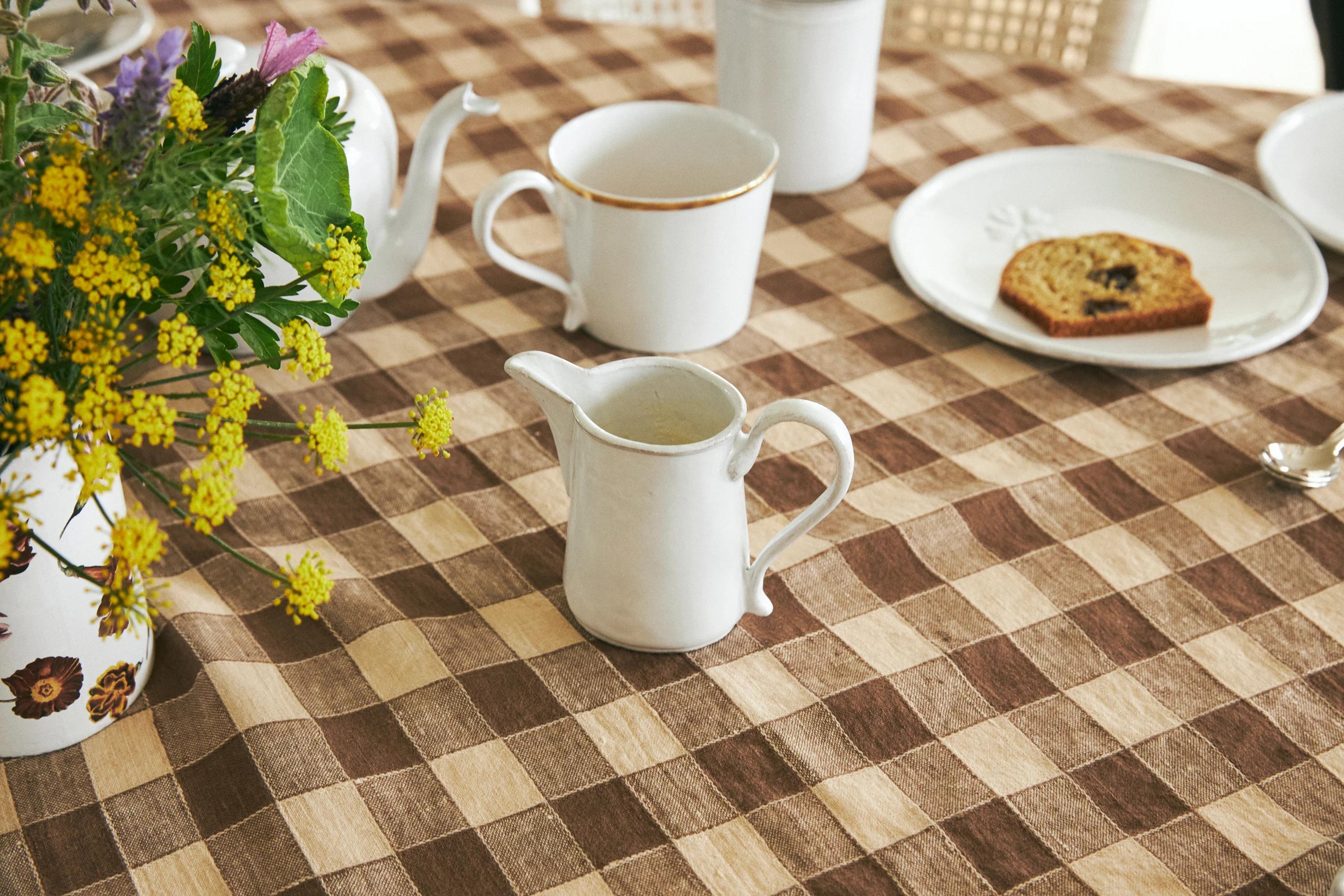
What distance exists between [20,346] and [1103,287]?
779 millimetres

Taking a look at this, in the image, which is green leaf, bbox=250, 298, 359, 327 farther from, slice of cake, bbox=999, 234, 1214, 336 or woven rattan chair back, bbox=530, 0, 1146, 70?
woven rattan chair back, bbox=530, 0, 1146, 70

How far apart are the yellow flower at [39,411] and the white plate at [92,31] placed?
81 cm

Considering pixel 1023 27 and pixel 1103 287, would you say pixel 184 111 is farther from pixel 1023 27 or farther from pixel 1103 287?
pixel 1023 27

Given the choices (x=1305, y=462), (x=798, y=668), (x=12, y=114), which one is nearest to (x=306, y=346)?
(x=12, y=114)

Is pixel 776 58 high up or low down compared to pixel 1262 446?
up

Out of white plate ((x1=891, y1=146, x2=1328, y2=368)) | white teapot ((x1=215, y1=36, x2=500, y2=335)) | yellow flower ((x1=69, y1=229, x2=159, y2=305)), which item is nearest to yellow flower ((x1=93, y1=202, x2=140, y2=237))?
yellow flower ((x1=69, y1=229, x2=159, y2=305))

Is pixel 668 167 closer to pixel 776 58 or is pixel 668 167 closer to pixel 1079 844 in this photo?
pixel 776 58

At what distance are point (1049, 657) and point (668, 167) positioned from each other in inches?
19.5

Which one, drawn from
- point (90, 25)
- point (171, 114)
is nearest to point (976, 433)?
point (171, 114)

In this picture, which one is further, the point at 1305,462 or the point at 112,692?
the point at 1305,462

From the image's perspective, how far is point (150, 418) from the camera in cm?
42

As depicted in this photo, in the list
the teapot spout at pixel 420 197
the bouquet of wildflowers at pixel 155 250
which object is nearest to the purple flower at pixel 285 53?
the bouquet of wildflowers at pixel 155 250

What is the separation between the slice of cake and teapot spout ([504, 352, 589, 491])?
439 millimetres

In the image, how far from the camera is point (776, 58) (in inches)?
40.3
